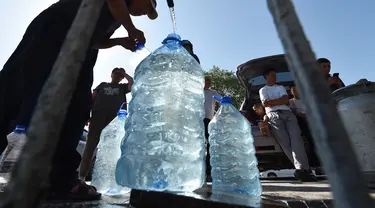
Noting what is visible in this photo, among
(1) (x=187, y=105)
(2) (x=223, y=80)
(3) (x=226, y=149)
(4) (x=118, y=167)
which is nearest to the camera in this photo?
(4) (x=118, y=167)

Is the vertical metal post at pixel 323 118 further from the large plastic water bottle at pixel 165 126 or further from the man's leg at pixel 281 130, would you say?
the man's leg at pixel 281 130

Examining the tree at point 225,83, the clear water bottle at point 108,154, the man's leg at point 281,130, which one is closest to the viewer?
the clear water bottle at point 108,154

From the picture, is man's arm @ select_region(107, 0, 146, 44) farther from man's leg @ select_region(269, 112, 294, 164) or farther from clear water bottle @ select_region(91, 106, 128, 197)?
man's leg @ select_region(269, 112, 294, 164)

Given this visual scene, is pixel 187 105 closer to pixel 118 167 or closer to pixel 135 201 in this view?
pixel 118 167

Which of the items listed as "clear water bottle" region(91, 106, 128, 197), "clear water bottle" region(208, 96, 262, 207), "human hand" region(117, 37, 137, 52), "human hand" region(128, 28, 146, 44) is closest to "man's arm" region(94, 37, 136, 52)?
"human hand" region(117, 37, 137, 52)

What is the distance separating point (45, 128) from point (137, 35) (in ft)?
6.28

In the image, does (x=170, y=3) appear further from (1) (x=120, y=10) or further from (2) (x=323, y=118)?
(2) (x=323, y=118)

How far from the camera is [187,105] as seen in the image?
2.46 metres

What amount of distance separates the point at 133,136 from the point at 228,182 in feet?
3.20

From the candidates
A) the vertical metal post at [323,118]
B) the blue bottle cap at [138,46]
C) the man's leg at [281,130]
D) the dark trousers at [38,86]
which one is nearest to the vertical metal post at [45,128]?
the vertical metal post at [323,118]

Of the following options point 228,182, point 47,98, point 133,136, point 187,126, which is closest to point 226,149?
point 228,182

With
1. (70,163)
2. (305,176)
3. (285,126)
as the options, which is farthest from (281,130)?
(70,163)

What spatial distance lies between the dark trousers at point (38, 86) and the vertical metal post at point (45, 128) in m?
1.50

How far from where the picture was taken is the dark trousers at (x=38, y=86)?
2.08 meters
